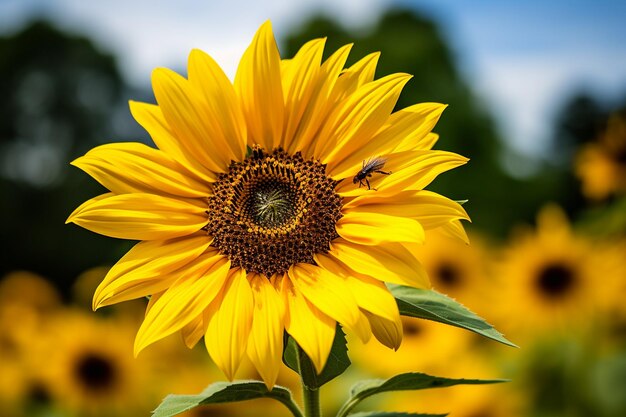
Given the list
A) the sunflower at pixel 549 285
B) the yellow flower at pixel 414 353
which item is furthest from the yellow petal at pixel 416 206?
the sunflower at pixel 549 285

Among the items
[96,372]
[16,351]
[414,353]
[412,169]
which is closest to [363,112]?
[412,169]

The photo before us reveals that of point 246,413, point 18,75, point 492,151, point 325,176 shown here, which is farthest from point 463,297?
point 18,75

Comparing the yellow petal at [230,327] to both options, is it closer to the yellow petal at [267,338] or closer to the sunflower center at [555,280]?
the yellow petal at [267,338]

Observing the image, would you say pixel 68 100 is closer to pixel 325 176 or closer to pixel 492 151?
pixel 492 151

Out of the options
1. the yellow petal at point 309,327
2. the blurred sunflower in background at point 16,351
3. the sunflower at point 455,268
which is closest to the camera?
the yellow petal at point 309,327

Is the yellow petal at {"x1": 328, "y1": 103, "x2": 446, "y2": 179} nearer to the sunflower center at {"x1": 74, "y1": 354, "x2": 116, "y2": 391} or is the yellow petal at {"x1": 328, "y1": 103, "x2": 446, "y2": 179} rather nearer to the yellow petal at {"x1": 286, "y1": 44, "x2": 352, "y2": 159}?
the yellow petal at {"x1": 286, "y1": 44, "x2": 352, "y2": 159}

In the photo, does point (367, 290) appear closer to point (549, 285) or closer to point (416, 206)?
point (416, 206)
